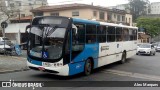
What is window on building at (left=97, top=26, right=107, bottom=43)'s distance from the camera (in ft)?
53.7

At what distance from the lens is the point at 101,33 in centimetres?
1681

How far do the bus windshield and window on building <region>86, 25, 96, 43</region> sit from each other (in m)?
2.28

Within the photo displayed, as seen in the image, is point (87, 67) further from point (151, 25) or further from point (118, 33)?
point (151, 25)

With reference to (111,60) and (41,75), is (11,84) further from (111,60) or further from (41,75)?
(111,60)

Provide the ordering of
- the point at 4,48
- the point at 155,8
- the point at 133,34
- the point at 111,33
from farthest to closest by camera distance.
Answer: the point at 155,8, the point at 4,48, the point at 133,34, the point at 111,33

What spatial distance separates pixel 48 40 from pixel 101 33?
475cm

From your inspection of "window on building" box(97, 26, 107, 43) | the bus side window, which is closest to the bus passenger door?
"window on building" box(97, 26, 107, 43)

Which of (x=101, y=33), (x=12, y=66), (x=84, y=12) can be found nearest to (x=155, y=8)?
(x=84, y=12)

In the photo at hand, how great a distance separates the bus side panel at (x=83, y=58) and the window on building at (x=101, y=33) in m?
0.55

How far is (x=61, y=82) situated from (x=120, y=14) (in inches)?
1984

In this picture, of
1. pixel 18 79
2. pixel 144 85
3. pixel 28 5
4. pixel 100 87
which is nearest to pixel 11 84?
pixel 18 79

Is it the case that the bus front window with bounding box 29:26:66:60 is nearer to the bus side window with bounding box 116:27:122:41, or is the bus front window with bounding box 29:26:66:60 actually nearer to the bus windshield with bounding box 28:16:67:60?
the bus windshield with bounding box 28:16:67:60

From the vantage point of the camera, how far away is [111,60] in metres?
19.0

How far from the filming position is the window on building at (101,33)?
1638cm
